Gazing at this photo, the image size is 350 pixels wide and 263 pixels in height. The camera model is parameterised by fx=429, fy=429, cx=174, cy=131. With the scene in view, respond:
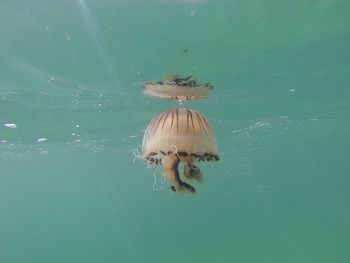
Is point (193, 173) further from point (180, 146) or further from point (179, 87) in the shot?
point (179, 87)

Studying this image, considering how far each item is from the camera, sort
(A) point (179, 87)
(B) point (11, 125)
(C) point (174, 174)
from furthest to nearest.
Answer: (B) point (11, 125) → (A) point (179, 87) → (C) point (174, 174)

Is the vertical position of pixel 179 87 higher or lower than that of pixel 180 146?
higher

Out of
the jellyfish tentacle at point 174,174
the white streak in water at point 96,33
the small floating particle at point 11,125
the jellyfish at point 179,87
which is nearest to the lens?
the jellyfish tentacle at point 174,174

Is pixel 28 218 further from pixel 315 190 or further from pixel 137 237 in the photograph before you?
pixel 315 190

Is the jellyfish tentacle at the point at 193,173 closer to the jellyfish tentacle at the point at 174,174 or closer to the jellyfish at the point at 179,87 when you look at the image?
the jellyfish tentacle at the point at 174,174

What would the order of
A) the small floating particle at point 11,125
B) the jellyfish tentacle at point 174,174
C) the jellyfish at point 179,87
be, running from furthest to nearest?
the small floating particle at point 11,125, the jellyfish at point 179,87, the jellyfish tentacle at point 174,174

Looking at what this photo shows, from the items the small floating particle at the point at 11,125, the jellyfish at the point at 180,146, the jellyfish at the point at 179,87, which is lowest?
the jellyfish at the point at 180,146

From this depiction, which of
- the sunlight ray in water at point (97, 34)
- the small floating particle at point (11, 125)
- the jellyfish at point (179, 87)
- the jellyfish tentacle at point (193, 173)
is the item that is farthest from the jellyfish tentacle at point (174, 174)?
the small floating particle at point (11, 125)

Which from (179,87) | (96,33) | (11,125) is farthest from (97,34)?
(11,125)
